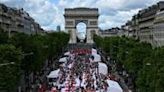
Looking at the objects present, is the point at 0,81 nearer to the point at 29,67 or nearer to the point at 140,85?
the point at 140,85

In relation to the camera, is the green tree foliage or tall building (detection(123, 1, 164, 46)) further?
tall building (detection(123, 1, 164, 46))

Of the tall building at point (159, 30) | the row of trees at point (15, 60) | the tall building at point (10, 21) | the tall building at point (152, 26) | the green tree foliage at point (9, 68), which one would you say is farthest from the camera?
the tall building at point (10, 21)

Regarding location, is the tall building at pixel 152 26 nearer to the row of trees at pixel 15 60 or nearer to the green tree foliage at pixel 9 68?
the row of trees at pixel 15 60

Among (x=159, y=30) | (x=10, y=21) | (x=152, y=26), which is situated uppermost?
(x=10, y=21)

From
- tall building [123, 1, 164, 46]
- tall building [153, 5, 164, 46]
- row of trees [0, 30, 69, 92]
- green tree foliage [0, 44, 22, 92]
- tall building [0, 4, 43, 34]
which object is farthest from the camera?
tall building [0, 4, 43, 34]

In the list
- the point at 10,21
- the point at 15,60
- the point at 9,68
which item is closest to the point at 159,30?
the point at 10,21

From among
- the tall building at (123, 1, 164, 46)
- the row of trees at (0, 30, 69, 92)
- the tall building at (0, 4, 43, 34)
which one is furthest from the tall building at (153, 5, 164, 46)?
the row of trees at (0, 30, 69, 92)

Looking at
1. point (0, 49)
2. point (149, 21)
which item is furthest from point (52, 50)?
point (0, 49)

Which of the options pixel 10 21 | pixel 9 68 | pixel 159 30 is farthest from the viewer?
pixel 10 21

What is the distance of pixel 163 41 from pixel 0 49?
60.8 meters

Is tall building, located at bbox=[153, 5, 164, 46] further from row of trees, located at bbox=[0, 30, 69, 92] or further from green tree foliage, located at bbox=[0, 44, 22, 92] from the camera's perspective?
green tree foliage, located at bbox=[0, 44, 22, 92]

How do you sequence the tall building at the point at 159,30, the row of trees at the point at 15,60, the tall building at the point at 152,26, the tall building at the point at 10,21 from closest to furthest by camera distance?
the row of trees at the point at 15,60
the tall building at the point at 159,30
the tall building at the point at 152,26
the tall building at the point at 10,21

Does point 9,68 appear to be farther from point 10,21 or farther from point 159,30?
point 10,21

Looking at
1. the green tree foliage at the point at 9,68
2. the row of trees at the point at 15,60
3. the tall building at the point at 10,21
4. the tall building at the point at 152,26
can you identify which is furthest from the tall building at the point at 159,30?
the green tree foliage at the point at 9,68
